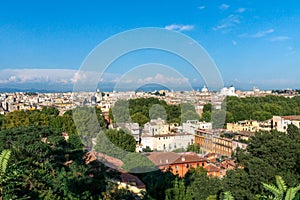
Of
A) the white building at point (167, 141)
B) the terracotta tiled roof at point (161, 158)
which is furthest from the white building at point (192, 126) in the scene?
the terracotta tiled roof at point (161, 158)

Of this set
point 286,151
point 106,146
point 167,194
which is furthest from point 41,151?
point 286,151

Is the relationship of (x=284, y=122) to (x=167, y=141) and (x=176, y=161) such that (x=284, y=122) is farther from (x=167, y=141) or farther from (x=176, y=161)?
(x=176, y=161)

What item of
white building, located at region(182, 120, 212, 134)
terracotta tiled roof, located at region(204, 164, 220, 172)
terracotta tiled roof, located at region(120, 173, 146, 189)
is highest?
white building, located at region(182, 120, 212, 134)

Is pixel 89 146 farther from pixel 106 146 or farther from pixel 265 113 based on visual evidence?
pixel 265 113

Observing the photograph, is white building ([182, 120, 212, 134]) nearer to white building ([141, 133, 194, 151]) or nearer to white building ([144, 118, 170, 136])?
white building ([141, 133, 194, 151])

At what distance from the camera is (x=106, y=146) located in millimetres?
7762

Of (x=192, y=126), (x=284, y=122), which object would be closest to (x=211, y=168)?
(x=192, y=126)

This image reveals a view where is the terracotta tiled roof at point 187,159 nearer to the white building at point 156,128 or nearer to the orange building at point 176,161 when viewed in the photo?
the orange building at point 176,161

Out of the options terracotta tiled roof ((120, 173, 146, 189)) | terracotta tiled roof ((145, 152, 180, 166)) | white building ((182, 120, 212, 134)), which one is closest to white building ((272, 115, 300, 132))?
white building ((182, 120, 212, 134))

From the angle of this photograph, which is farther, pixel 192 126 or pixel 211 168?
pixel 192 126

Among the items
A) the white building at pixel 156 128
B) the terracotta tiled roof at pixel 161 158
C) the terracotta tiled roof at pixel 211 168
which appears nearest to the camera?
the terracotta tiled roof at pixel 161 158

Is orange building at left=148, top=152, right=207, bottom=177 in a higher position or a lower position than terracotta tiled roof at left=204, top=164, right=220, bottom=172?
higher

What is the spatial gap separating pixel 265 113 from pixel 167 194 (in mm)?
19844

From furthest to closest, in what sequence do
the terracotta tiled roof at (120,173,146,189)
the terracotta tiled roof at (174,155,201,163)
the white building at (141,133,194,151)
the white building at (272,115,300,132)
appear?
the white building at (272,115,300,132), the white building at (141,133,194,151), the terracotta tiled roof at (174,155,201,163), the terracotta tiled roof at (120,173,146,189)
